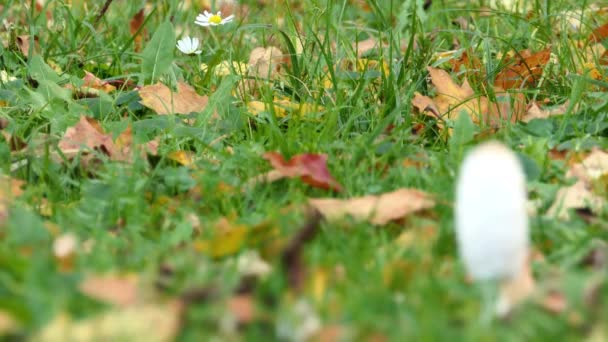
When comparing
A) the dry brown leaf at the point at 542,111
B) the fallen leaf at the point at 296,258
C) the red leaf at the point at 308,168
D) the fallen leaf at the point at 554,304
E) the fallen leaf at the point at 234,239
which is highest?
the fallen leaf at the point at 296,258

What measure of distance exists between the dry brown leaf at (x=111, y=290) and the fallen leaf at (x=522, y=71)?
6.67 ft

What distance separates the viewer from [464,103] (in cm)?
304

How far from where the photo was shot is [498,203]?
146 centimetres

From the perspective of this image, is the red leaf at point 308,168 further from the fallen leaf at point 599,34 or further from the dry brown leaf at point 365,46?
the fallen leaf at point 599,34

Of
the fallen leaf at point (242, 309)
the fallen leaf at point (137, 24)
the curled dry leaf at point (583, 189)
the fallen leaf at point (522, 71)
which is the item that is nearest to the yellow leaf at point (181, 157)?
the curled dry leaf at point (583, 189)

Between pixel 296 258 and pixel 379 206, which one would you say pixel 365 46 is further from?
pixel 296 258

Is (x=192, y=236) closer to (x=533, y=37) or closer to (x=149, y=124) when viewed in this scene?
(x=149, y=124)

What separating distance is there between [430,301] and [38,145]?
4.76 ft

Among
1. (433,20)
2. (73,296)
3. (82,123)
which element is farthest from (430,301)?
(433,20)

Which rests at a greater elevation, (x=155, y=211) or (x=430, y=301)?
(x=430, y=301)

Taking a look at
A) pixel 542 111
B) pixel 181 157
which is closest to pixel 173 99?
pixel 181 157

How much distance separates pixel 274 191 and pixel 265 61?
1155 mm

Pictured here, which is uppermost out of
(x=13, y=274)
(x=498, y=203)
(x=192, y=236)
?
(x=498, y=203)

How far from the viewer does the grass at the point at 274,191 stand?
4.99ft
